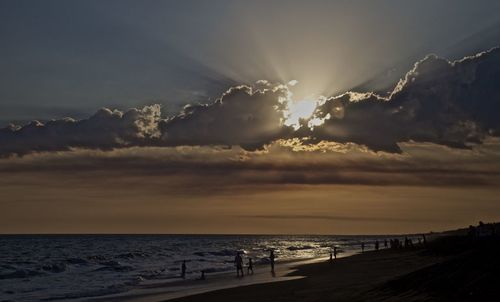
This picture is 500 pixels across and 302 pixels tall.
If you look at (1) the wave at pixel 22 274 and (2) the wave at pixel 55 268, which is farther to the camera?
(2) the wave at pixel 55 268

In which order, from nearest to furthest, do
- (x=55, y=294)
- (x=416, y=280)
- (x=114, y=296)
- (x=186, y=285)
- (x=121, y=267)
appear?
1. (x=416, y=280)
2. (x=114, y=296)
3. (x=55, y=294)
4. (x=186, y=285)
5. (x=121, y=267)

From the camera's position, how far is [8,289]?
45875 millimetres

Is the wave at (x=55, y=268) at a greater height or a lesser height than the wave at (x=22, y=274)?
greater

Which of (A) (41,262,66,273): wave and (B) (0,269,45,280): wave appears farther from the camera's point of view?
(A) (41,262,66,273): wave

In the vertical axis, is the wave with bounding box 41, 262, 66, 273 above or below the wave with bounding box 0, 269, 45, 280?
above

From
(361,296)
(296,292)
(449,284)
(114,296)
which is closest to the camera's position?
(449,284)

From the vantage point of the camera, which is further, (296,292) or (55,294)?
(55,294)

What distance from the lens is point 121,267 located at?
70000mm

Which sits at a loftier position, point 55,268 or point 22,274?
point 55,268

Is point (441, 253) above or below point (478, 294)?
above

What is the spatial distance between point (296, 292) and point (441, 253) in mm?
21319

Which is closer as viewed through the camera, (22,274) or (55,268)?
(22,274)

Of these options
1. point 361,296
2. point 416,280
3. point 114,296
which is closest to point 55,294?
point 114,296

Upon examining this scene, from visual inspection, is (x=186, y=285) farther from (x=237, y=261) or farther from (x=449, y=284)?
(x=449, y=284)
